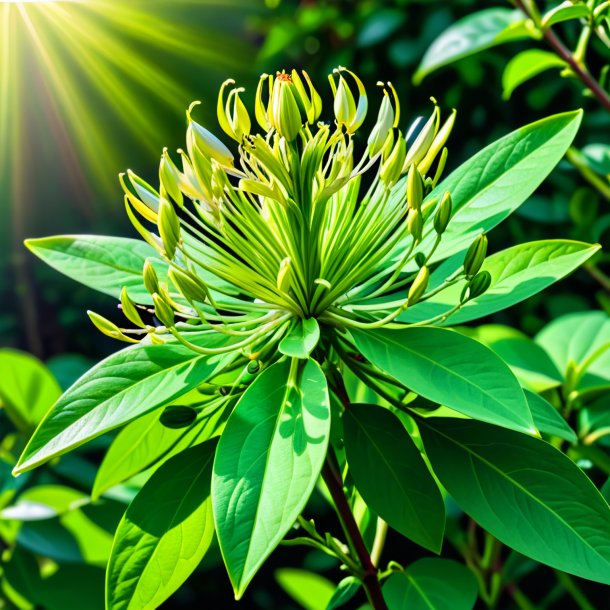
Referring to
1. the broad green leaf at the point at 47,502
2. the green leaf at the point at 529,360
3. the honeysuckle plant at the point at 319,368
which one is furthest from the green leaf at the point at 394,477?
the broad green leaf at the point at 47,502

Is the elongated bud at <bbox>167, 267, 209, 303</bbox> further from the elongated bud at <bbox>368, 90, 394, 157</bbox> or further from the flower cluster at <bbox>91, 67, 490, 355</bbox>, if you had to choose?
the elongated bud at <bbox>368, 90, 394, 157</bbox>

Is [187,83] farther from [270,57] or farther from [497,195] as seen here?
[497,195]

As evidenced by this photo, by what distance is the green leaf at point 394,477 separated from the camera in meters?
0.67

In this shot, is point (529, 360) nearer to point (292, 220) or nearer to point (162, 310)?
point (292, 220)

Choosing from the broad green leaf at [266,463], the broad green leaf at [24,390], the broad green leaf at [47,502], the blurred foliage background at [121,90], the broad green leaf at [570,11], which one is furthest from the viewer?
the blurred foliage background at [121,90]

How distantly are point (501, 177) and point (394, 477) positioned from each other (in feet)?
1.04

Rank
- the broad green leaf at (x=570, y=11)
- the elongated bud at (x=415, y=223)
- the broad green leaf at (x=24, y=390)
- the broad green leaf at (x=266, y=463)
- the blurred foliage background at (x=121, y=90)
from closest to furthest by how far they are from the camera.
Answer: the broad green leaf at (x=266, y=463) → the elongated bud at (x=415, y=223) → the broad green leaf at (x=570, y=11) → the broad green leaf at (x=24, y=390) → the blurred foliage background at (x=121, y=90)

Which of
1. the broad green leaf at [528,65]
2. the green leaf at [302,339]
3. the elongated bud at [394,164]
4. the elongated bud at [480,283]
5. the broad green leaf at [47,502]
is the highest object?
the broad green leaf at [528,65]

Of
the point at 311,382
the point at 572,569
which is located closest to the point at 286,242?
the point at 311,382

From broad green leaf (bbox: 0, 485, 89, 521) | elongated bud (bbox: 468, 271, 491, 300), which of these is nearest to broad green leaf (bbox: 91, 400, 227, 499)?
elongated bud (bbox: 468, 271, 491, 300)

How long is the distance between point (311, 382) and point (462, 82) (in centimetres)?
143

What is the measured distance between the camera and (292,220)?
2.39 ft

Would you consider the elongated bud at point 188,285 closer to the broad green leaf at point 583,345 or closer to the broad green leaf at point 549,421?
the broad green leaf at point 549,421

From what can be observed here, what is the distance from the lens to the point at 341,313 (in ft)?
2.44
